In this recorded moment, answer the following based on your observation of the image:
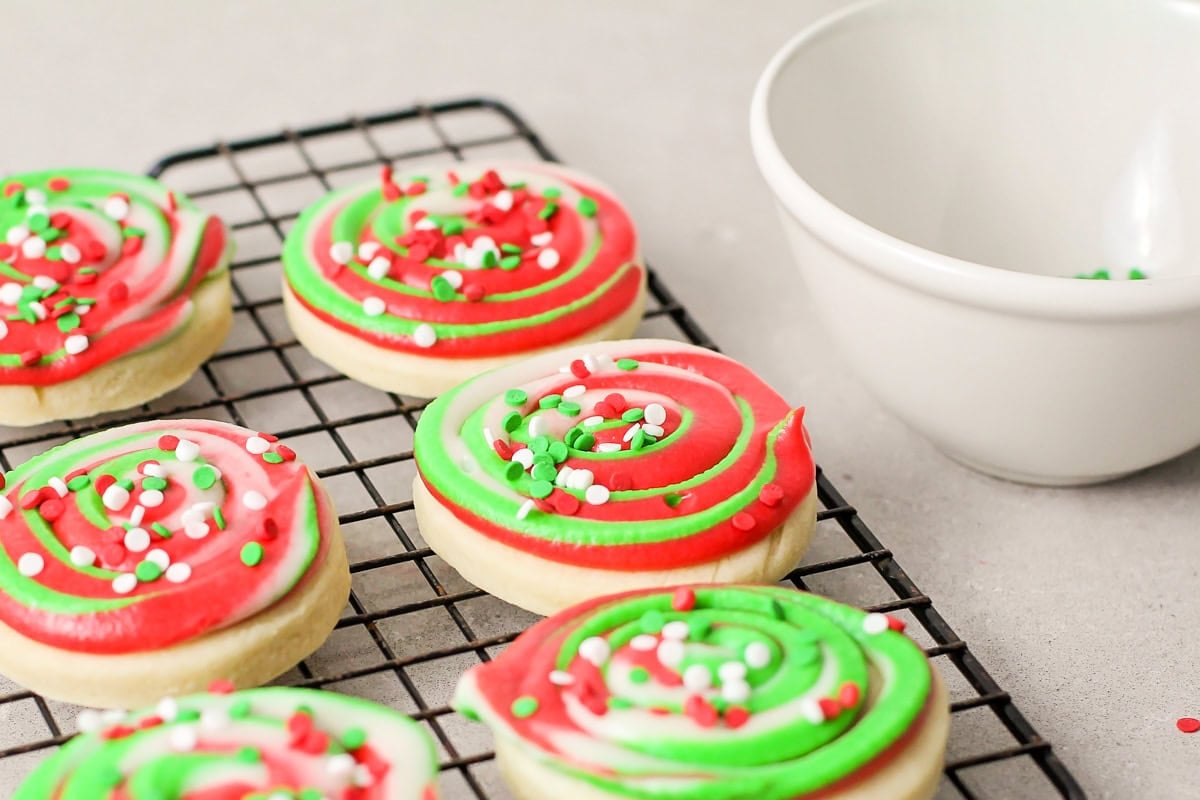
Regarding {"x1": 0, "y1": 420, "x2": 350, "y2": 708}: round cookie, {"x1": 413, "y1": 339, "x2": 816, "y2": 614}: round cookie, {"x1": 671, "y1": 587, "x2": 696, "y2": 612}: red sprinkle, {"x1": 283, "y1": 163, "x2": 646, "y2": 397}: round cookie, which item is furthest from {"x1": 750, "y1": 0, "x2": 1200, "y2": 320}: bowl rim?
{"x1": 0, "y1": 420, "x2": 350, "y2": 708}: round cookie

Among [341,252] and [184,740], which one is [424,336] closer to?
[341,252]

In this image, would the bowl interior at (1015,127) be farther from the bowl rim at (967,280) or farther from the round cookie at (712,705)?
the round cookie at (712,705)

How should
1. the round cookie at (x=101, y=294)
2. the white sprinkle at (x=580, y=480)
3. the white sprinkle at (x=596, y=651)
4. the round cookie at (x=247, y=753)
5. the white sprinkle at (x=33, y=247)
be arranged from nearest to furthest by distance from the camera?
the round cookie at (x=247, y=753), the white sprinkle at (x=596, y=651), the white sprinkle at (x=580, y=480), the round cookie at (x=101, y=294), the white sprinkle at (x=33, y=247)

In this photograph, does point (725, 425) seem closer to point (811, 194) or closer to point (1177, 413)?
point (811, 194)

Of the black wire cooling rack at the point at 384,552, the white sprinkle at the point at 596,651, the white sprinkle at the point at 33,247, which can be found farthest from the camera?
the white sprinkle at the point at 33,247

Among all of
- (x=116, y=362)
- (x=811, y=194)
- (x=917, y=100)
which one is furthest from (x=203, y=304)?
(x=917, y=100)

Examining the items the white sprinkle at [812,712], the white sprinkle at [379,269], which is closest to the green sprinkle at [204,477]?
the white sprinkle at [379,269]
